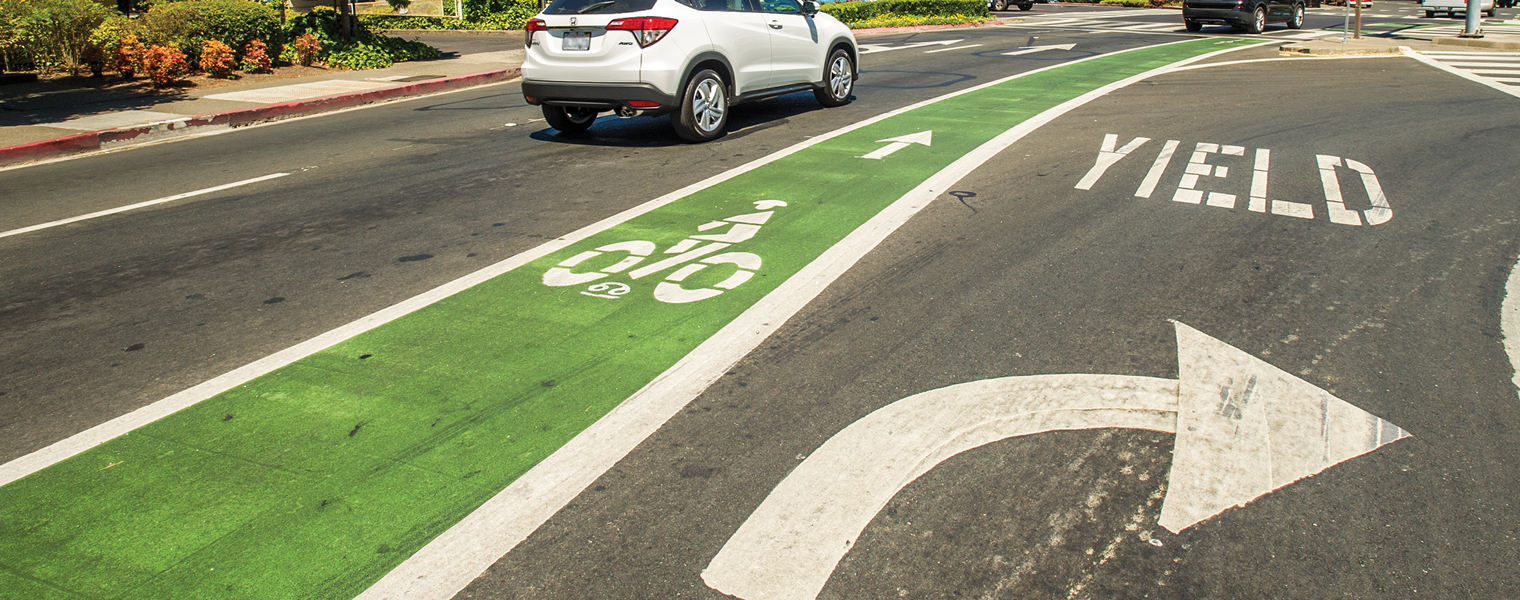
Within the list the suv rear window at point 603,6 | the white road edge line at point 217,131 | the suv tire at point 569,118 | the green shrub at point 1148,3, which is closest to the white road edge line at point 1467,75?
the suv rear window at point 603,6

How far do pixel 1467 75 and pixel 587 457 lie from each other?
17.7m

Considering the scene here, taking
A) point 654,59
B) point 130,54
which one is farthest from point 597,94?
point 130,54

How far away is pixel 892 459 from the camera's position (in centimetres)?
365

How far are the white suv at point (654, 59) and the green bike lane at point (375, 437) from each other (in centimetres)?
324

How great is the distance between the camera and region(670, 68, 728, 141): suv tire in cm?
977

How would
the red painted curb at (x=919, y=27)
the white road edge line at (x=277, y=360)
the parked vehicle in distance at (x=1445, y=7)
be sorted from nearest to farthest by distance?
the white road edge line at (x=277, y=360)
the red painted curb at (x=919, y=27)
the parked vehicle in distance at (x=1445, y=7)

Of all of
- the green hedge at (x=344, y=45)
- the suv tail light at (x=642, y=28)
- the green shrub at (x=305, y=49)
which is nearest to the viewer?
the suv tail light at (x=642, y=28)

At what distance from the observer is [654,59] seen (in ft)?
30.6

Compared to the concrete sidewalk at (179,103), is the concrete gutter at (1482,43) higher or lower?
higher

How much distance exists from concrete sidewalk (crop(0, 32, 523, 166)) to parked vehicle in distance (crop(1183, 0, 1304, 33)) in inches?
728

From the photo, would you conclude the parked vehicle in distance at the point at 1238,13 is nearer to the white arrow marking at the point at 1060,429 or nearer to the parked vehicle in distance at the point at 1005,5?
the parked vehicle in distance at the point at 1005,5

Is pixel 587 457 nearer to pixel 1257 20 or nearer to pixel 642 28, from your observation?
pixel 642 28

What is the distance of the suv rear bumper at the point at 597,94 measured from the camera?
30.8ft

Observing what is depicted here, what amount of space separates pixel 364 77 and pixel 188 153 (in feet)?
22.4
